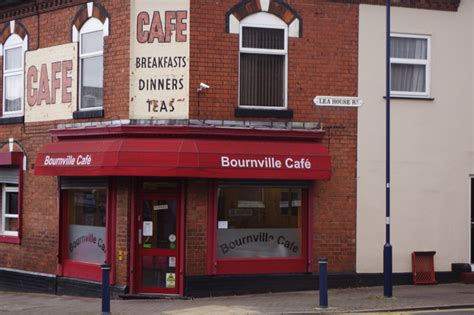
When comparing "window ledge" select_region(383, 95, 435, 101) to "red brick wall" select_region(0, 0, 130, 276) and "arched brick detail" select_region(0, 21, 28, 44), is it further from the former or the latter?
"arched brick detail" select_region(0, 21, 28, 44)

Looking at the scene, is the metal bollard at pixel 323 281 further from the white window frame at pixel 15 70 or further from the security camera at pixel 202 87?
the white window frame at pixel 15 70

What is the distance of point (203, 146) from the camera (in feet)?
52.4

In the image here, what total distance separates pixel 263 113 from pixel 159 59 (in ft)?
7.93

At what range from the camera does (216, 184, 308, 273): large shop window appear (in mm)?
16594

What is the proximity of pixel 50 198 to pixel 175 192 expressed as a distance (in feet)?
11.8

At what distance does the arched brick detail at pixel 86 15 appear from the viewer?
56.3ft

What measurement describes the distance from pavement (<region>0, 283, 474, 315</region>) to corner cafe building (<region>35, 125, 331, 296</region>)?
59cm

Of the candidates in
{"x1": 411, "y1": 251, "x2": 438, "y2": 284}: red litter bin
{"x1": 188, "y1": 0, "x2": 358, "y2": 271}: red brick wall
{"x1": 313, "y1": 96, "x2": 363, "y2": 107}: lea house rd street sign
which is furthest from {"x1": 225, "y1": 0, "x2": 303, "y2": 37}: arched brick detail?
{"x1": 411, "y1": 251, "x2": 438, "y2": 284}: red litter bin

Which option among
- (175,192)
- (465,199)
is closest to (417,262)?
(465,199)

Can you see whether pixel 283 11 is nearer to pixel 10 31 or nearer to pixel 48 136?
pixel 48 136

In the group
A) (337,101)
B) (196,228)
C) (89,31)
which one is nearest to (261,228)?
(196,228)

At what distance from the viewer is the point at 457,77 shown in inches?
713

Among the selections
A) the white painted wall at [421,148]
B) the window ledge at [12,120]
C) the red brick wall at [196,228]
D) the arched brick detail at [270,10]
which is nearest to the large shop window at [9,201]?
the window ledge at [12,120]

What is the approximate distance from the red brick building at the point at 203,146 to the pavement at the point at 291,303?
1.77 feet
